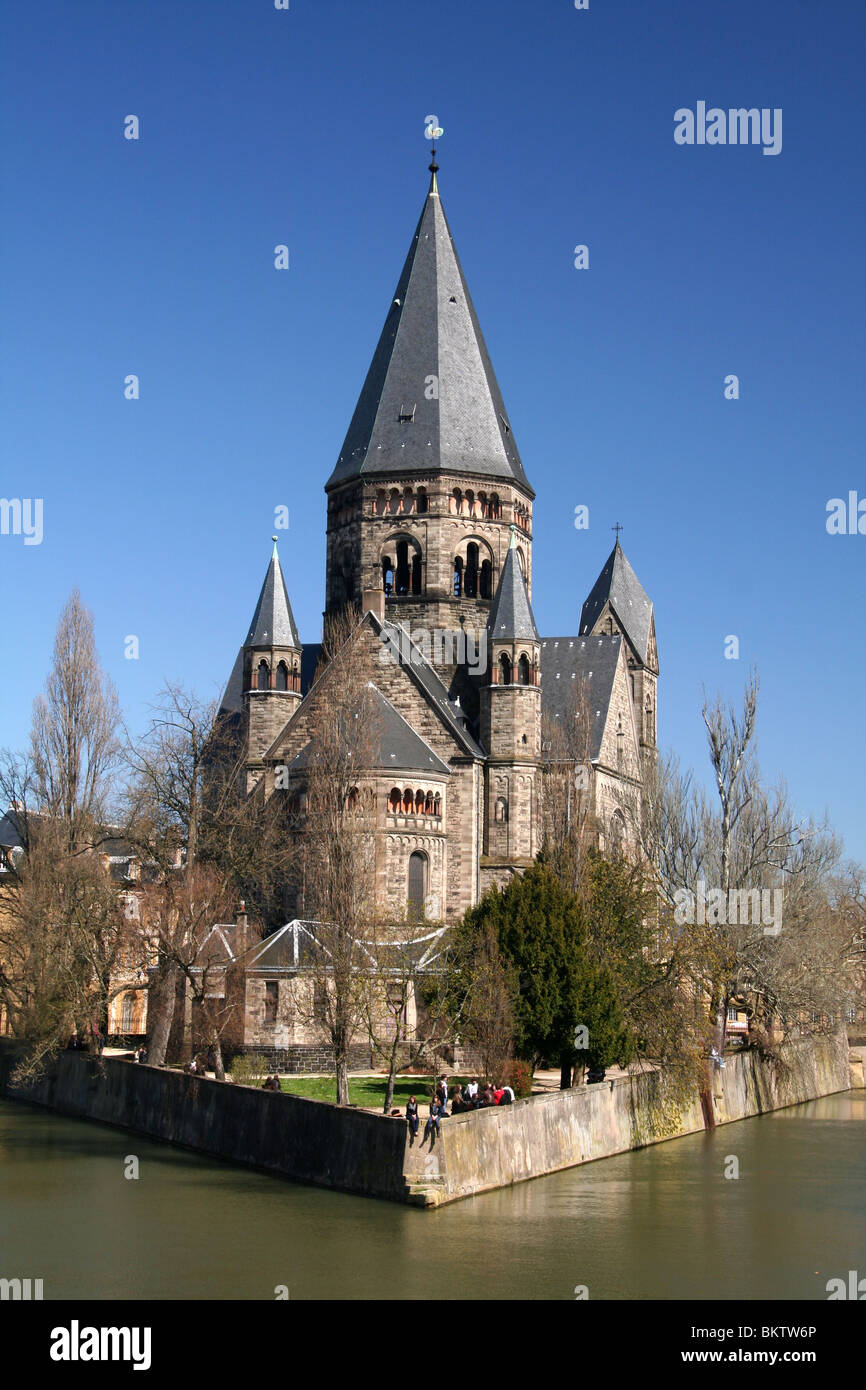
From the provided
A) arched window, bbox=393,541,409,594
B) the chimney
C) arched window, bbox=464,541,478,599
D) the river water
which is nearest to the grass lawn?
the river water

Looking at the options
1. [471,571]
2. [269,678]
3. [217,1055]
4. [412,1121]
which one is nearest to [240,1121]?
[217,1055]

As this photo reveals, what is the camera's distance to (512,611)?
57875 mm

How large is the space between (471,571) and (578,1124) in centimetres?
2975

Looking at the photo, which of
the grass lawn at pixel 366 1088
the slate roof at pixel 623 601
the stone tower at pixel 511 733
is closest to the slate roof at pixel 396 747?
the stone tower at pixel 511 733

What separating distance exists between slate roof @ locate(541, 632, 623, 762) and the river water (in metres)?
26.2

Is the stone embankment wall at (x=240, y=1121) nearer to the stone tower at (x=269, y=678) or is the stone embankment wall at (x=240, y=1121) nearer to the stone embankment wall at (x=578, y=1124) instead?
the stone embankment wall at (x=578, y=1124)

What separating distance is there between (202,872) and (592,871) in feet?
34.9

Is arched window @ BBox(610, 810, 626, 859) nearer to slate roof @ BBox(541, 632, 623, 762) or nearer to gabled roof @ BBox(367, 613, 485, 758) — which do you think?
slate roof @ BBox(541, 632, 623, 762)

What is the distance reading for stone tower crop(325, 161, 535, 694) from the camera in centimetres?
6275

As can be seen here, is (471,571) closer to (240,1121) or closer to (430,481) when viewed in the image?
(430,481)

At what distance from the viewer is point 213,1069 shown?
43906mm
